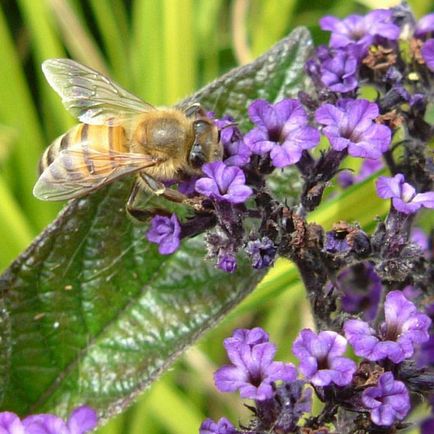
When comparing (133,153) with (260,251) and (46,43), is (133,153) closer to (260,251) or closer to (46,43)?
(260,251)

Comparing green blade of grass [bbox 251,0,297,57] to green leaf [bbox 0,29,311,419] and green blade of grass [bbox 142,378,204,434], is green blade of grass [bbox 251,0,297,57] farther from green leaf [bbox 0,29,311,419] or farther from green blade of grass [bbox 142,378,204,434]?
green blade of grass [bbox 142,378,204,434]

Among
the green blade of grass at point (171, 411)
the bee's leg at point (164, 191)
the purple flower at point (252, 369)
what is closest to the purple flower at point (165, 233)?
the bee's leg at point (164, 191)

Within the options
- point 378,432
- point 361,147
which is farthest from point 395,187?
point 378,432

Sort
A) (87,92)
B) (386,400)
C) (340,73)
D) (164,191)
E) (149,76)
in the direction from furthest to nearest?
1. (149,76)
2. (87,92)
3. (340,73)
4. (164,191)
5. (386,400)

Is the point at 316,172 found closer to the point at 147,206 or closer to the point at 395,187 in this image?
the point at 395,187

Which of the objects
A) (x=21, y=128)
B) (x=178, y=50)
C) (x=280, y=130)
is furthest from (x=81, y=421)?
(x=21, y=128)

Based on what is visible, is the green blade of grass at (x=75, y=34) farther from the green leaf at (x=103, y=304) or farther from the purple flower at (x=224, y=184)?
the purple flower at (x=224, y=184)
